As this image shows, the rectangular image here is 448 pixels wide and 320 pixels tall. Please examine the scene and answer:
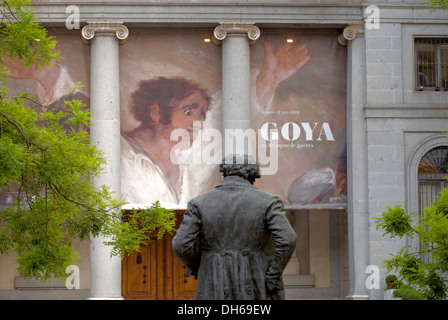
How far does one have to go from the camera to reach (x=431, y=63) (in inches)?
1184

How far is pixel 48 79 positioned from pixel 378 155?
30.2ft

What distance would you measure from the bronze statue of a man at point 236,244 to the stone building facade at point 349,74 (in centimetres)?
1556

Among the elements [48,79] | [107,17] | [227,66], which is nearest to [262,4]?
[227,66]

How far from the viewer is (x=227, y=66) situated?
29438mm

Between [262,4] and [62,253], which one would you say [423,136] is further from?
[62,253]

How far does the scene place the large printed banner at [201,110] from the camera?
1166 inches

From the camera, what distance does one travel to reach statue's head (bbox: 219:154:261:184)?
45.7 feet

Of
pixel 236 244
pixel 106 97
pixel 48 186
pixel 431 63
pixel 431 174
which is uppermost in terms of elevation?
pixel 431 63

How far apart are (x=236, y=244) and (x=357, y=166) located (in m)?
16.5

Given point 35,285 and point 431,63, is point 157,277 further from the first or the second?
point 431,63

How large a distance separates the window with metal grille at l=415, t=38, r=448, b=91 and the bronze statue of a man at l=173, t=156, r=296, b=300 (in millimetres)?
17261

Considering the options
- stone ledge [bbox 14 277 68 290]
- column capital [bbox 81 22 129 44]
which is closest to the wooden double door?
stone ledge [bbox 14 277 68 290]

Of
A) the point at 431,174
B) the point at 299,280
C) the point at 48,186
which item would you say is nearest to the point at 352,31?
the point at 431,174

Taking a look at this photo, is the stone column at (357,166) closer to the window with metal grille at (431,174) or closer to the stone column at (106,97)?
the window with metal grille at (431,174)
